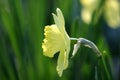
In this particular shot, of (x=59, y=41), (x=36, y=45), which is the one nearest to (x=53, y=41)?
(x=59, y=41)

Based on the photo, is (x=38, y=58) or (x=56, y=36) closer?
(x=56, y=36)

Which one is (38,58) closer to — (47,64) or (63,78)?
(47,64)

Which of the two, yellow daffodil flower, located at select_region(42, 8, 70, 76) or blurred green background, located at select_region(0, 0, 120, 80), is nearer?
yellow daffodil flower, located at select_region(42, 8, 70, 76)

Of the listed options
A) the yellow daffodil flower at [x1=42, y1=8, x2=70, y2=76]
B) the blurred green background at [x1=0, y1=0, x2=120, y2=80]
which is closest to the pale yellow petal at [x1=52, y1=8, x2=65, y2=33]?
the yellow daffodil flower at [x1=42, y1=8, x2=70, y2=76]

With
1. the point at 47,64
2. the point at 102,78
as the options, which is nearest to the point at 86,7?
the point at 47,64

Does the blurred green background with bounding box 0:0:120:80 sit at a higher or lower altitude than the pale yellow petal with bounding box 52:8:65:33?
lower

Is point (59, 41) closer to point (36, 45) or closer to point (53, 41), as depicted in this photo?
point (53, 41)

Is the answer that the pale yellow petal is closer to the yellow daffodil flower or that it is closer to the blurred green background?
the yellow daffodil flower

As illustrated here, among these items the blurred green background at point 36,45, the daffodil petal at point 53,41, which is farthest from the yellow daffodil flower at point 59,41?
the blurred green background at point 36,45
